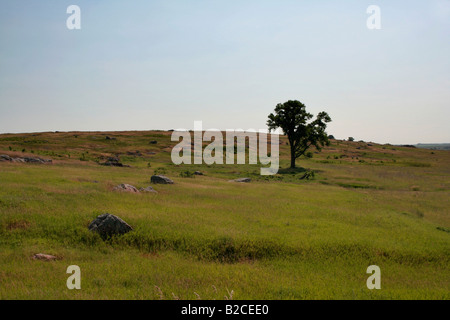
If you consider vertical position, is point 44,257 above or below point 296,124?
below

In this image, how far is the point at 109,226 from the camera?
14.3m

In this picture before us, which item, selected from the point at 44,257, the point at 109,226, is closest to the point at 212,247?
the point at 109,226

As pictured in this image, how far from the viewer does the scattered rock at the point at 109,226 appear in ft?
46.8

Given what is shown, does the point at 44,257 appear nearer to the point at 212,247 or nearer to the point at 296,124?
the point at 212,247

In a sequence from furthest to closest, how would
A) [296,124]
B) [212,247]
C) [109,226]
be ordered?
1. [296,124]
2. [109,226]
3. [212,247]

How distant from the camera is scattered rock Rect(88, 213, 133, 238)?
46.8 ft

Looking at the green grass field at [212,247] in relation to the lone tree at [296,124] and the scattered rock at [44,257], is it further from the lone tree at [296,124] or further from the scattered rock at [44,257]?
the lone tree at [296,124]

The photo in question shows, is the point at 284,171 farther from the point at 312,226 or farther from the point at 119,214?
the point at 119,214

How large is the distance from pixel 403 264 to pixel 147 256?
450 inches

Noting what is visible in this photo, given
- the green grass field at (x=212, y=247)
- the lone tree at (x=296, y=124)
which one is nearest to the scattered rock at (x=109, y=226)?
the green grass field at (x=212, y=247)
